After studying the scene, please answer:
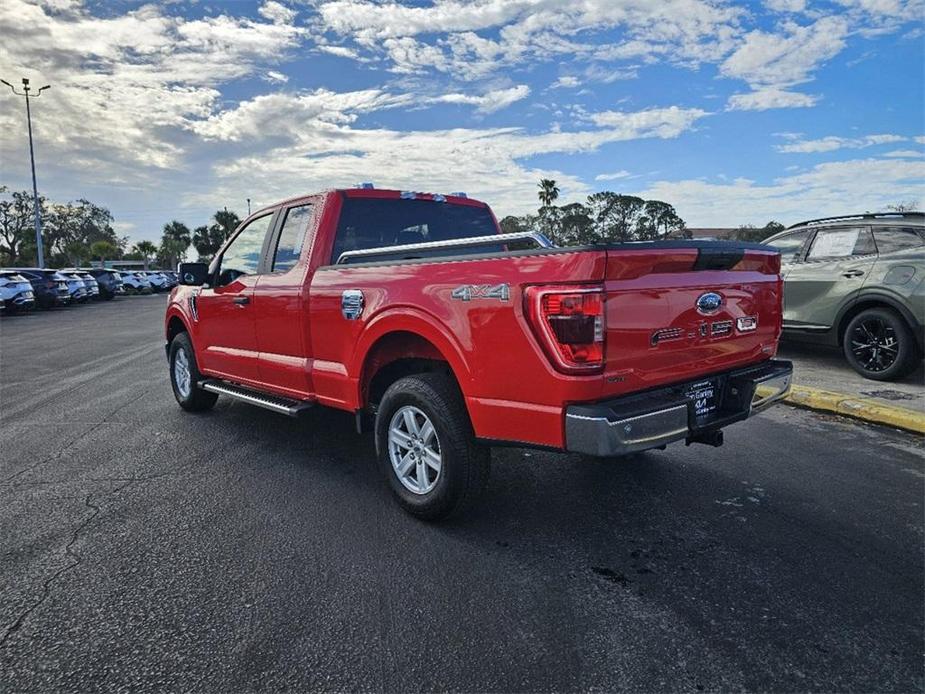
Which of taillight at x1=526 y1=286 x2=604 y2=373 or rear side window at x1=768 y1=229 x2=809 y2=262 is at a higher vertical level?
rear side window at x1=768 y1=229 x2=809 y2=262

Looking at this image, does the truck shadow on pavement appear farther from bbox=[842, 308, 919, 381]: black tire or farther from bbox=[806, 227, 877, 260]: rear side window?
bbox=[806, 227, 877, 260]: rear side window

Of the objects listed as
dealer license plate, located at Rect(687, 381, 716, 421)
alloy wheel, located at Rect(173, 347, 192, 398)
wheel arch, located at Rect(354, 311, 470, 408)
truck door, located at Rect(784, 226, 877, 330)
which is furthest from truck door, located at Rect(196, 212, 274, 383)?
truck door, located at Rect(784, 226, 877, 330)

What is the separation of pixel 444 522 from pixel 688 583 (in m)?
1.31

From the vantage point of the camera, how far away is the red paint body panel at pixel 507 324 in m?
2.80

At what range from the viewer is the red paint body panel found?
2.80 metres

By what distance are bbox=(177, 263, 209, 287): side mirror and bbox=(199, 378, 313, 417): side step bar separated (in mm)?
950

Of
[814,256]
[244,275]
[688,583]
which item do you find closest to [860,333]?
[814,256]

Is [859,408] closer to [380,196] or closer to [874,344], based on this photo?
[874,344]

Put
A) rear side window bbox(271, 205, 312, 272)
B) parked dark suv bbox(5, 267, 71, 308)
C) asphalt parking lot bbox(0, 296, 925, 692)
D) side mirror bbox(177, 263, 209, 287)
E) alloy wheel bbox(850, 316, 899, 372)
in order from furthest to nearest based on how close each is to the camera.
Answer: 1. parked dark suv bbox(5, 267, 71, 308)
2. alloy wheel bbox(850, 316, 899, 372)
3. side mirror bbox(177, 263, 209, 287)
4. rear side window bbox(271, 205, 312, 272)
5. asphalt parking lot bbox(0, 296, 925, 692)

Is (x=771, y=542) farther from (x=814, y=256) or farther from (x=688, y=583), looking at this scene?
(x=814, y=256)

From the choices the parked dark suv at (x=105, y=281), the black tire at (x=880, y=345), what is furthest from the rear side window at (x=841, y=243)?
the parked dark suv at (x=105, y=281)

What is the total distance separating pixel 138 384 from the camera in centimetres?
790

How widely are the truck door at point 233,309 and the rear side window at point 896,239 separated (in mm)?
6563

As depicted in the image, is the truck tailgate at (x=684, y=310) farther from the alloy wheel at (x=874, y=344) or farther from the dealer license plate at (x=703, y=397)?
the alloy wheel at (x=874, y=344)
